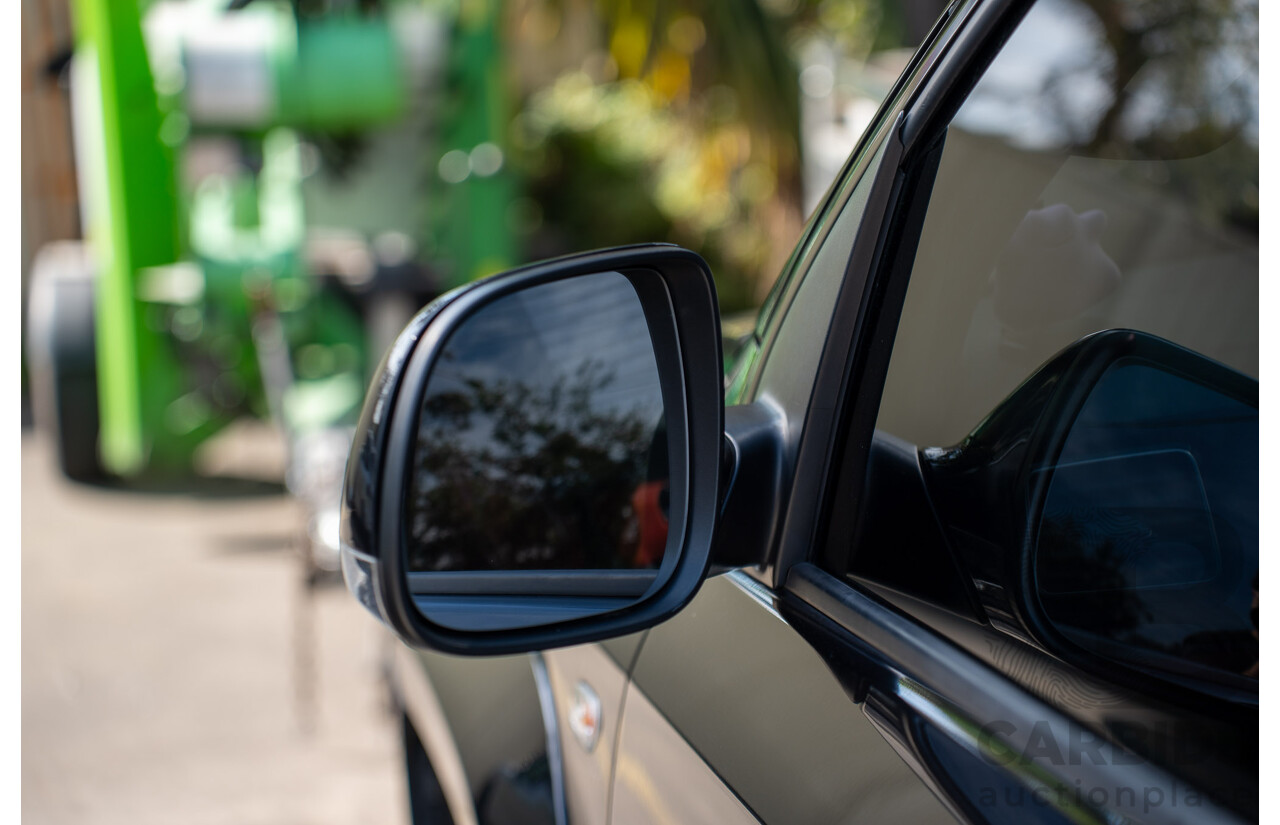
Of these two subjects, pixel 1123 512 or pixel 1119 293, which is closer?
pixel 1123 512

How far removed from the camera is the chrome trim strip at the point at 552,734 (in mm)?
1398

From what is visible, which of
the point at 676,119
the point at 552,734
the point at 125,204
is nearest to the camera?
the point at 552,734

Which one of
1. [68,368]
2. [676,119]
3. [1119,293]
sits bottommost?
[68,368]

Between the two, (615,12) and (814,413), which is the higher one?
(615,12)

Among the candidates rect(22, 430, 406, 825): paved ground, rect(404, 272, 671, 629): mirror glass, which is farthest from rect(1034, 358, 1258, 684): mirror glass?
rect(22, 430, 406, 825): paved ground

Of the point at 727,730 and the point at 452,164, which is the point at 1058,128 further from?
the point at 452,164

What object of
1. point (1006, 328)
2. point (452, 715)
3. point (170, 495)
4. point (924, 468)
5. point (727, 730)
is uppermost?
point (1006, 328)

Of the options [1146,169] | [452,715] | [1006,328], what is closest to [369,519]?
[1006,328]

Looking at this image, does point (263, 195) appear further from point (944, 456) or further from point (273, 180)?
point (944, 456)

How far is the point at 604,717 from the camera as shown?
4.29 ft

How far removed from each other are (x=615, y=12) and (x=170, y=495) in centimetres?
442

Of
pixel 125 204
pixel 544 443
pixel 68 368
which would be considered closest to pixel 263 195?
pixel 125 204

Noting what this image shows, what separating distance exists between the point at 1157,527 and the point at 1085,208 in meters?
0.41

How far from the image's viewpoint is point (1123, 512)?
86 cm
